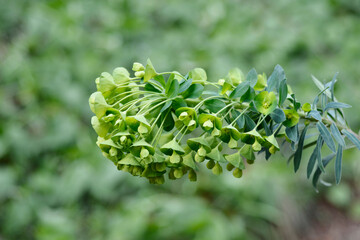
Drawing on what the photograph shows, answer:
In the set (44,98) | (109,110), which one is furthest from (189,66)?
(109,110)

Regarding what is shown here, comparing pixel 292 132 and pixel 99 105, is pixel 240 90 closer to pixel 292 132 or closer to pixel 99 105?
pixel 292 132

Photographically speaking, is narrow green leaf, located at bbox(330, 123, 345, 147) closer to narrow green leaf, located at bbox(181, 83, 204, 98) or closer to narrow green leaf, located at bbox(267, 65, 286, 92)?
narrow green leaf, located at bbox(267, 65, 286, 92)

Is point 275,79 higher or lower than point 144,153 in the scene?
higher

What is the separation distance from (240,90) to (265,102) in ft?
0.17

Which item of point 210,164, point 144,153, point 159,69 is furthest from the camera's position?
point 159,69

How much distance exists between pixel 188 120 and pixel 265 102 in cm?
15

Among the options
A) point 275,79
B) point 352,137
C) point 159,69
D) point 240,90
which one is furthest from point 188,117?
point 159,69

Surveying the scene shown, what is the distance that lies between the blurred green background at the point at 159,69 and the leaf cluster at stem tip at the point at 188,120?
62.8 inches

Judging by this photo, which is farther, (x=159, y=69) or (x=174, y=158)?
(x=159, y=69)

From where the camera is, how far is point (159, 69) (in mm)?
3346

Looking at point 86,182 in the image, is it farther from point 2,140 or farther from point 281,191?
point 281,191

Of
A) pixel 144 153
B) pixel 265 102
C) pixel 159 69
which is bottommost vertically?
pixel 144 153

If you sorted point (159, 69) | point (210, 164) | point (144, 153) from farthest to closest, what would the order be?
point (159, 69)
point (210, 164)
point (144, 153)

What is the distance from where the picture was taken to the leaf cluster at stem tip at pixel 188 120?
698 mm
